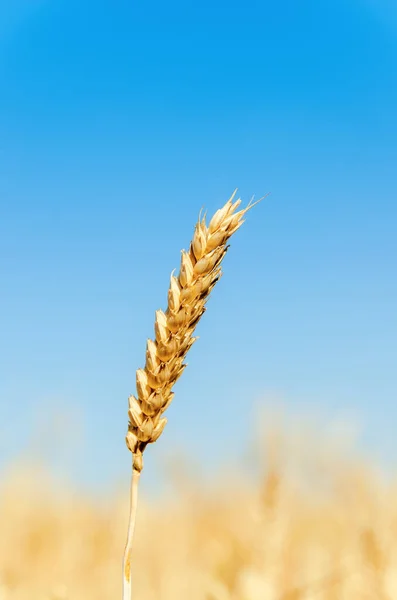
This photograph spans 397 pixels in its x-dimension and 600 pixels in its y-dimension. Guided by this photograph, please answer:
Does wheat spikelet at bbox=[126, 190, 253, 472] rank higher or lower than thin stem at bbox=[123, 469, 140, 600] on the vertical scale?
higher

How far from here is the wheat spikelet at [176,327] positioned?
4.75 ft

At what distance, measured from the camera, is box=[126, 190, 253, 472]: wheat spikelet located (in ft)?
4.75

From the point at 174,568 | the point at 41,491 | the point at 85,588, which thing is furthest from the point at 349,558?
the point at 41,491

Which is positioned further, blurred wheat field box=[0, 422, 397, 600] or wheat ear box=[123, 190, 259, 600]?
blurred wheat field box=[0, 422, 397, 600]

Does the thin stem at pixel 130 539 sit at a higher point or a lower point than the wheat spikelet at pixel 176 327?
lower

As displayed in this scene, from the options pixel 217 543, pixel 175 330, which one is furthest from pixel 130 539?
pixel 217 543

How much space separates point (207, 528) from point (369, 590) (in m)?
3.15

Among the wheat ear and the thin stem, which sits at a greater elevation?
the wheat ear

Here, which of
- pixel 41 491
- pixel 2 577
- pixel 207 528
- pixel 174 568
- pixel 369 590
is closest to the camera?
pixel 369 590

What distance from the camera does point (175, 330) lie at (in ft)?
4.92

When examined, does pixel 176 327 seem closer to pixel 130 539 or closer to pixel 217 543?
pixel 130 539

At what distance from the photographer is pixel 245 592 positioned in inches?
88.5

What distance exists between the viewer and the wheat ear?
1445mm

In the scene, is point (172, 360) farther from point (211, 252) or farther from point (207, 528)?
point (207, 528)
